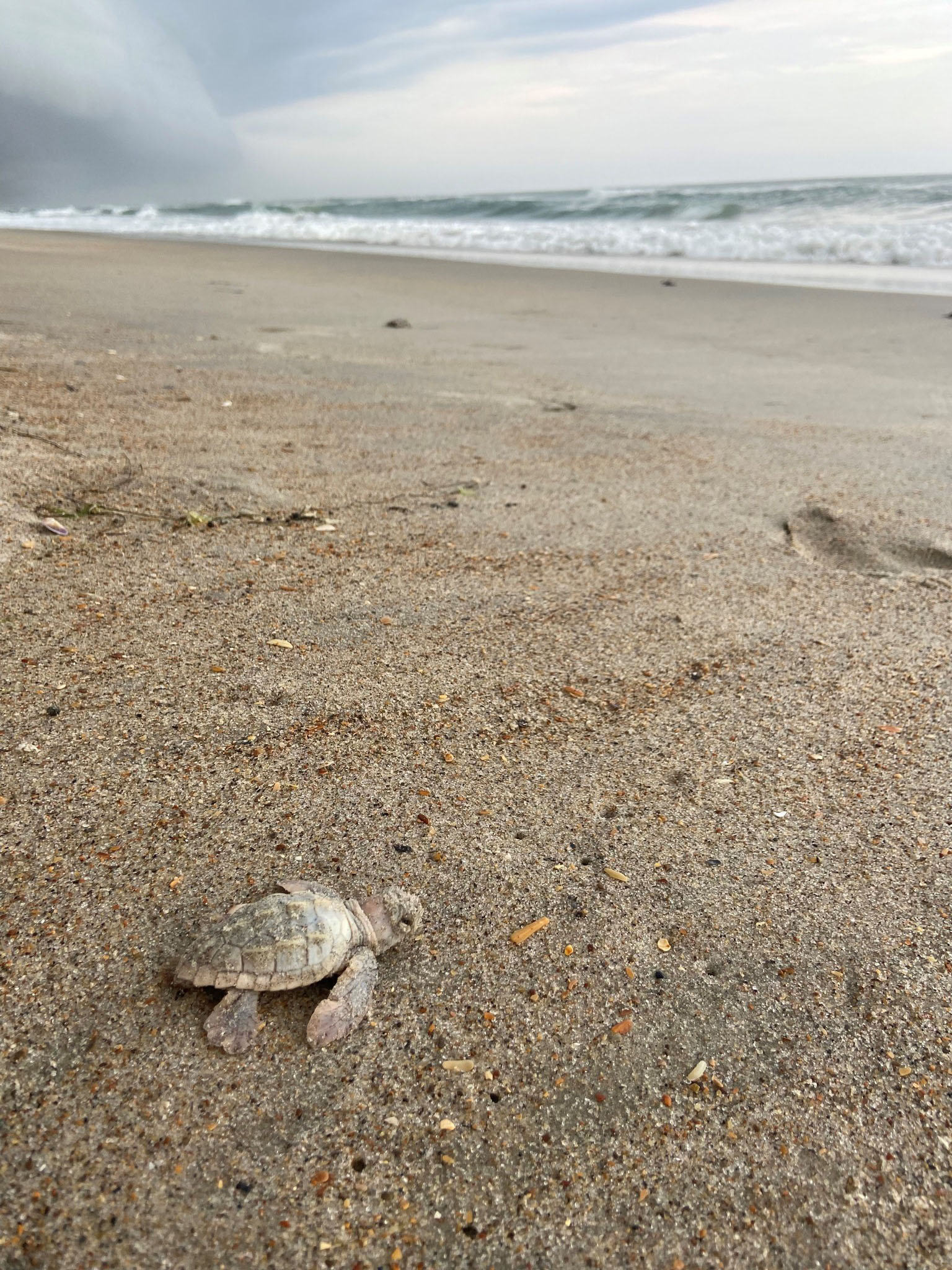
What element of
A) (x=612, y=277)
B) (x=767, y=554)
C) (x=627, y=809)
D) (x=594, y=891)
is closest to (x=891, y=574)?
(x=767, y=554)

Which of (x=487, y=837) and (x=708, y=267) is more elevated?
(x=708, y=267)

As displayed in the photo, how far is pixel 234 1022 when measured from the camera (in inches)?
57.2

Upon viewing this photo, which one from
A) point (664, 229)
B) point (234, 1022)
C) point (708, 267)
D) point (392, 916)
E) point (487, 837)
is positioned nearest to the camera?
point (234, 1022)

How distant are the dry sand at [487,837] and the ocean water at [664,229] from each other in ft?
30.2

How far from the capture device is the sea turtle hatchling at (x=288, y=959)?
1.46 metres

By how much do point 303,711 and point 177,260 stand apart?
1231 cm

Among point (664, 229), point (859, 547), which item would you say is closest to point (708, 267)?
point (664, 229)

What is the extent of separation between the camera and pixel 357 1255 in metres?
1.16

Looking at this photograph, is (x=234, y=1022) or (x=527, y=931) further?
(x=527, y=931)

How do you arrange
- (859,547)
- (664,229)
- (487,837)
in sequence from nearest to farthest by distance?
(487,837) < (859,547) < (664,229)

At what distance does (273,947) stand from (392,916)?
23 centimetres

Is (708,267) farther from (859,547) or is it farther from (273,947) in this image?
(273,947)

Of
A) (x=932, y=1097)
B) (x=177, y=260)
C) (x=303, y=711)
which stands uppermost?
(x=177, y=260)

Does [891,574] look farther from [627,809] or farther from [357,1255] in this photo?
[357,1255]
